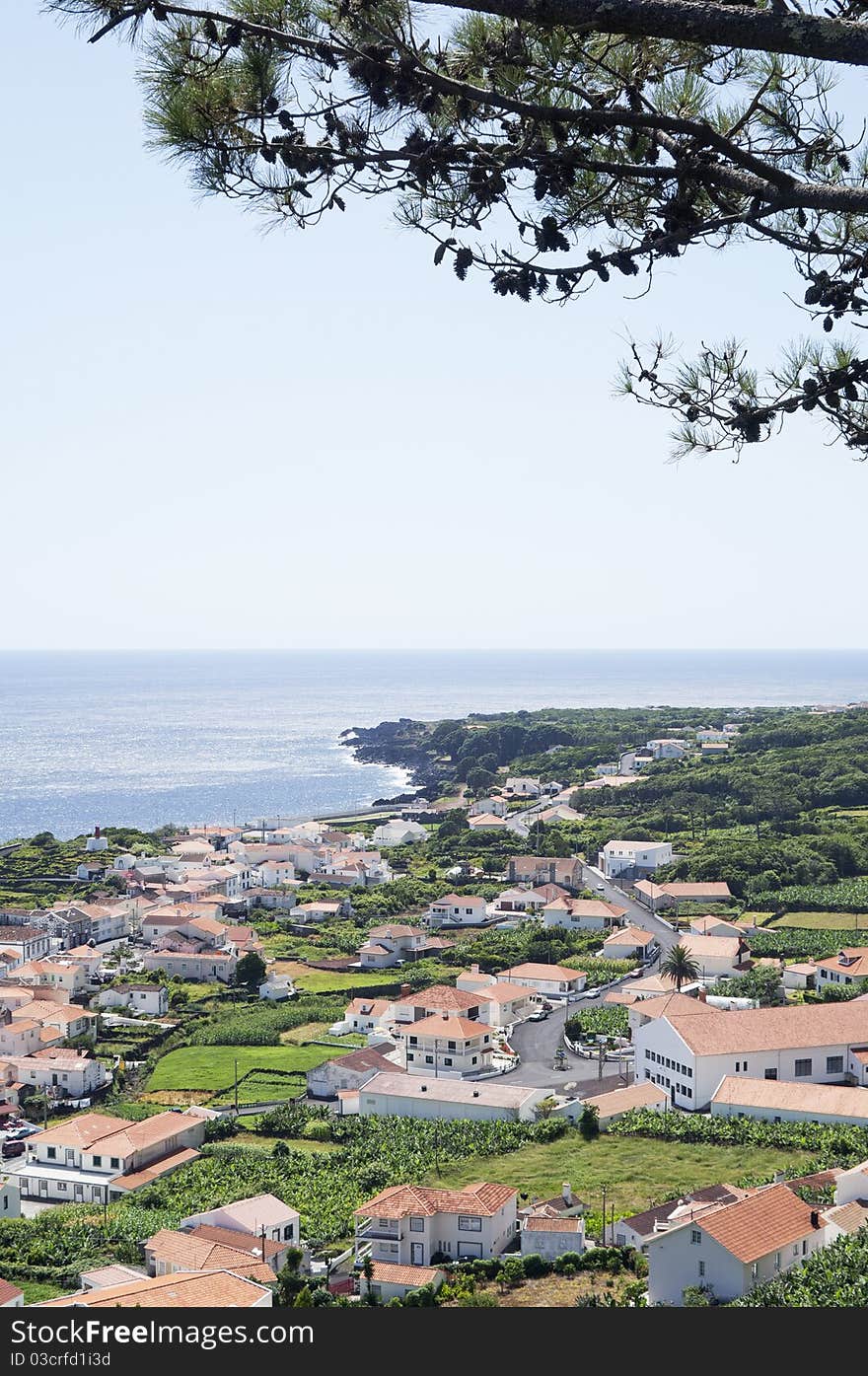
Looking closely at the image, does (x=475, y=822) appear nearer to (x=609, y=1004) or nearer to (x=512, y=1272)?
(x=609, y=1004)

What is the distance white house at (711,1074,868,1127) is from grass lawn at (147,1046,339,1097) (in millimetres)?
9821

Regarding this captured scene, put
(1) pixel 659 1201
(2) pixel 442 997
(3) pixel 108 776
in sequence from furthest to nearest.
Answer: (3) pixel 108 776 → (2) pixel 442 997 → (1) pixel 659 1201

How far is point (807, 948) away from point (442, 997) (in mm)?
11952

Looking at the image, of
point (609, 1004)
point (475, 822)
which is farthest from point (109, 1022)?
point (475, 822)

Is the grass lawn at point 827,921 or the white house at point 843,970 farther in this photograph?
the grass lawn at point 827,921

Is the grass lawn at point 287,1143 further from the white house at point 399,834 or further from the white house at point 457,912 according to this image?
the white house at point 399,834

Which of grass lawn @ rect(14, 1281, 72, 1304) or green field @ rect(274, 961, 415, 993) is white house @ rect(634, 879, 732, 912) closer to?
green field @ rect(274, 961, 415, 993)

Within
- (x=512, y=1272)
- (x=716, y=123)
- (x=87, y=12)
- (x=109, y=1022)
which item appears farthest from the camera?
(x=109, y=1022)

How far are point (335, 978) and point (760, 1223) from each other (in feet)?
79.8

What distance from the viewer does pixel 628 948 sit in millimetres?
39312

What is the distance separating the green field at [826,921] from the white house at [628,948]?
4.86m

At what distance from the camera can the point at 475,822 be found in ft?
204

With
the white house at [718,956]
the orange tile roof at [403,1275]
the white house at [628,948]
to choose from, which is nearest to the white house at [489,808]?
the white house at [628,948]

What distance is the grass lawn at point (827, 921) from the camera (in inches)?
1582
